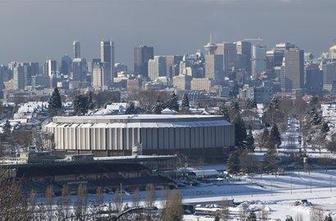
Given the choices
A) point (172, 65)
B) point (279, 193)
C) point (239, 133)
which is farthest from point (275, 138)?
point (172, 65)

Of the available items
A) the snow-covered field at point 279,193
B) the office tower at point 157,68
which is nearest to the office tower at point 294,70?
the office tower at point 157,68

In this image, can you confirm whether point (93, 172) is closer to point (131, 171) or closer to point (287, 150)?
point (131, 171)

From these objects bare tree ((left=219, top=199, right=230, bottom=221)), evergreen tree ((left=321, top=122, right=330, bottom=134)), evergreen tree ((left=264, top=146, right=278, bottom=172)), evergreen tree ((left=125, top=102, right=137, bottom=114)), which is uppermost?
bare tree ((left=219, top=199, right=230, bottom=221))

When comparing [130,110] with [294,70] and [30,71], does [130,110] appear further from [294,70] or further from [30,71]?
[30,71]

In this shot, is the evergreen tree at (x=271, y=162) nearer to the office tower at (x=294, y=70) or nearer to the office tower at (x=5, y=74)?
the office tower at (x=294, y=70)

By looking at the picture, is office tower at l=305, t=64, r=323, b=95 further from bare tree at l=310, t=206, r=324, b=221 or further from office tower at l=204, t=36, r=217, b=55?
bare tree at l=310, t=206, r=324, b=221

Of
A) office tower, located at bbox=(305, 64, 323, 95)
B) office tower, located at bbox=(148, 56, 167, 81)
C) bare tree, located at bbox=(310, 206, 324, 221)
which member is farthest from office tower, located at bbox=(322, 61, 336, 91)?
bare tree, located at bbox=(310, 206, 324, 221)
